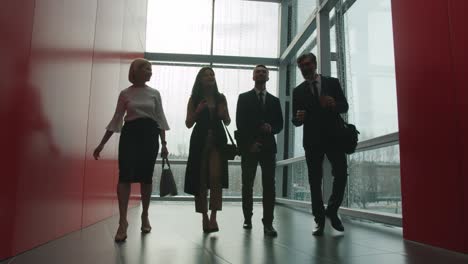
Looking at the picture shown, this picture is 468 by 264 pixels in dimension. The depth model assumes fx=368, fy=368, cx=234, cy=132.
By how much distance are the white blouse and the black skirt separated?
6 centimetres

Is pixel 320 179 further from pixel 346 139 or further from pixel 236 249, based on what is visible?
pixel 236 249

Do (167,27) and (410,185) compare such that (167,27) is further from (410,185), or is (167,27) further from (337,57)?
(410,185)

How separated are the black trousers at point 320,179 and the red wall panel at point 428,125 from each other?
0.48 m

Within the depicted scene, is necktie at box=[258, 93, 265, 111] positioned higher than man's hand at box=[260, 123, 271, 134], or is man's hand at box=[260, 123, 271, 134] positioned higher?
necktie at box=[258, 93, 265, 111]

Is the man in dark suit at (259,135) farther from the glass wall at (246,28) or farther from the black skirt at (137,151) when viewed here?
the glass wall at (246,28)

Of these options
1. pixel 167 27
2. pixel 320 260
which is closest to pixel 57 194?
pixel 320 260

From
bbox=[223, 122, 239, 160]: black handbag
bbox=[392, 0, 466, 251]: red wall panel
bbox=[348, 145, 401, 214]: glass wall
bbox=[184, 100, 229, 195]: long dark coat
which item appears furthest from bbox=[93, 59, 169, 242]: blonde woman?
bbox=[348, 145, 401, 214]: glass wall

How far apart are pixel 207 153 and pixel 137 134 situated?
612 millimetres

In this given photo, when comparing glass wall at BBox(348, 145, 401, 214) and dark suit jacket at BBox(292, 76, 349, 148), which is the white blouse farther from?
glass wall at BBox(348, 145, 401, 214)

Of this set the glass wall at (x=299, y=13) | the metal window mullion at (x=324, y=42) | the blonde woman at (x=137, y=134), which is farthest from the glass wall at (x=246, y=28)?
the blonde woman at (x=137, y=134)

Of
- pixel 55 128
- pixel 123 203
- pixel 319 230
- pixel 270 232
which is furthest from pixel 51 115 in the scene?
pixel 319 230

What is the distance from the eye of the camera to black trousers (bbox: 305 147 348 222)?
10.4ft

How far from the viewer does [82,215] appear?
11.4ft

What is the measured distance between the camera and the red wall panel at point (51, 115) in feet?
6.71
